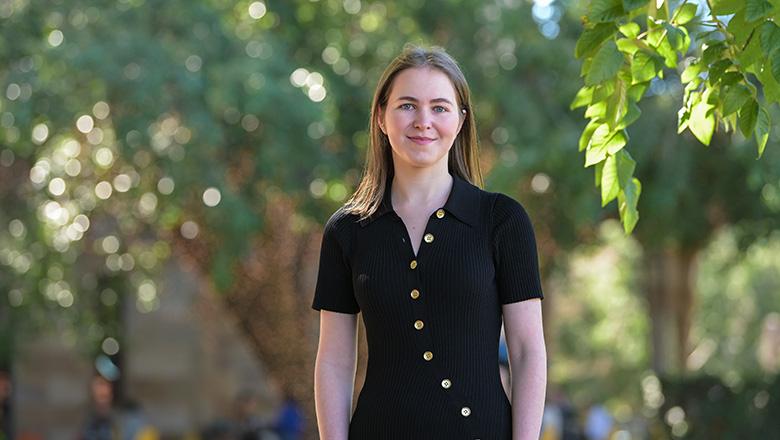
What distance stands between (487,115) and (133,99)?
162 inches

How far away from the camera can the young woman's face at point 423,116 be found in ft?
11.3

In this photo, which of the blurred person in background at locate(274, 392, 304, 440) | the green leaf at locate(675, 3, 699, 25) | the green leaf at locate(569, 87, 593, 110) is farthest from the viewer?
the blurred person in background at locate(274, 392, 304, 440)

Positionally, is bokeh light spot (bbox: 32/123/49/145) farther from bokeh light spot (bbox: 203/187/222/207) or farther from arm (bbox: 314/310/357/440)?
arm (bbox: 314/310/357/440)

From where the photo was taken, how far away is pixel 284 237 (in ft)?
52.1

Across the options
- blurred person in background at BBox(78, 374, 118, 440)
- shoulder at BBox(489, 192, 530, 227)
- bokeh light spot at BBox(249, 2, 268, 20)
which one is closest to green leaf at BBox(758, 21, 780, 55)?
shoulder at BBox(489, 192, 530, 227)

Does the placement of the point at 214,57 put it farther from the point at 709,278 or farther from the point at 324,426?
the point at 709,278

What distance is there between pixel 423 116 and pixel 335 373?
25.3 inches

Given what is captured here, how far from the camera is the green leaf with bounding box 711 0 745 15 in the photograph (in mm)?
3529

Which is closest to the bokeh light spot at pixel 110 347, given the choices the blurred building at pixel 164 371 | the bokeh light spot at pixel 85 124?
the blurred building at pixel 164 371

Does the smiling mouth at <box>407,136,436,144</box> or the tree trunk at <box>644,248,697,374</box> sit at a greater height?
the smiling mouth at <box>407,136,436,144</box>

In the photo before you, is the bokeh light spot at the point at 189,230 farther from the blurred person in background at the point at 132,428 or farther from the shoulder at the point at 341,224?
→ the shoulder at the point at 341,224

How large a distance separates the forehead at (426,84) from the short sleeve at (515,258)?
0.32 metres

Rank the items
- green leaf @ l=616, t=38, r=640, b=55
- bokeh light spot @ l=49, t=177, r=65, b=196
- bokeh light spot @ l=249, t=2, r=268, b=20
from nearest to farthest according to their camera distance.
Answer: green leaf @ l=616, t=38, r=640, b=55, bokeh light spot @ l=49, t=177, r=65, b=196, bokeh light spot @ l=249, t=2, r=268, b=20

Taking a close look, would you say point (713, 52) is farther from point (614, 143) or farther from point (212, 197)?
point (212, 197)
